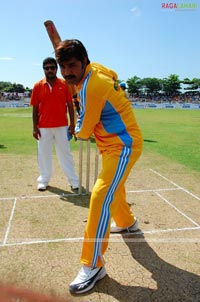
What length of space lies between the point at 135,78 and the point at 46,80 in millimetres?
83417

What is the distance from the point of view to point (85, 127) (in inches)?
116

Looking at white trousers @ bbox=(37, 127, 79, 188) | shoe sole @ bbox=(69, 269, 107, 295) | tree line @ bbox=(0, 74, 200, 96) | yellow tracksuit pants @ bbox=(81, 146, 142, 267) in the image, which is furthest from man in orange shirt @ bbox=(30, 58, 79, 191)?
tree line @ bbox=(0, 74, 200, 96)

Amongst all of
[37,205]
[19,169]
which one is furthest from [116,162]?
[19,169]

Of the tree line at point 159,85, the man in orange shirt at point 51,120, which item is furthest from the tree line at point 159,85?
the man in orange shirt at point 51,120

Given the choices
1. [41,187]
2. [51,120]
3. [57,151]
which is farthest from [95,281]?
[51,120]

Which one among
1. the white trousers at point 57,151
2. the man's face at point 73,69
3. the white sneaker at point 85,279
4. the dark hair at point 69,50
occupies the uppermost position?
the dark hair at point 69,50

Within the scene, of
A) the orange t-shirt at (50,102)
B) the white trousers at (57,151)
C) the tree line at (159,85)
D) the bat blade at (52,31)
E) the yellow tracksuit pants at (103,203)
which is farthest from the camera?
the tree line at (159,85)

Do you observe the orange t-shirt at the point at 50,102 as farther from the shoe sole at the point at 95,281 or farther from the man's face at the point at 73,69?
the shoe sole at the point at 95,281

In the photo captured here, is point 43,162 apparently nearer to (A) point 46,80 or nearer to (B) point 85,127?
(A) point 46,80

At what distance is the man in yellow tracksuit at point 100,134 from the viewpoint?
2801mm

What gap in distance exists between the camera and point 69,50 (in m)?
2.76

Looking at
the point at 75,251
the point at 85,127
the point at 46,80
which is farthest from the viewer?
the point at 46,80

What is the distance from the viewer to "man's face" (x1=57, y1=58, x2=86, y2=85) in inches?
111

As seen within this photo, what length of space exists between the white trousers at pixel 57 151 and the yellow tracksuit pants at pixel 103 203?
260cm
